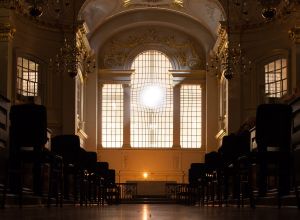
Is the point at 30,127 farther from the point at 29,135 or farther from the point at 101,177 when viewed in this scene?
the point at 101,177

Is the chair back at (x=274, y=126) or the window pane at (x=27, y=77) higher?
the window pane at (x=27, y=77)

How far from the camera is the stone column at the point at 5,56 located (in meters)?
17.3

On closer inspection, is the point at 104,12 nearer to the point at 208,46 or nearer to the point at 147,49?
the point at 147,49

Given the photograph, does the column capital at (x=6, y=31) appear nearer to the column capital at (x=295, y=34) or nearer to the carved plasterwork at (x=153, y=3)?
the carved plasterwork at (x=153, y=3)

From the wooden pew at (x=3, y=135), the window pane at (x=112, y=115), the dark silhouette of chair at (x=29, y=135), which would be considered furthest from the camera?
the window pane at (x=112, y=115)

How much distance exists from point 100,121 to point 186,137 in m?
3.21

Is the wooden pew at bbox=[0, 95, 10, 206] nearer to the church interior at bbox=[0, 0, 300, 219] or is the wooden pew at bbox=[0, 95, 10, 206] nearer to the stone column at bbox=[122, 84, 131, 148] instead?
the church interior at bbox=[0, 0, 300, 219]

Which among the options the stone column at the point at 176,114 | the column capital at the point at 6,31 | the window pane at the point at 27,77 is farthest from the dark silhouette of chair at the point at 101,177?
the stone column at the point at 176,114

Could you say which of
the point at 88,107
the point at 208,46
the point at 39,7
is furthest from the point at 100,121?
the point at 39,7

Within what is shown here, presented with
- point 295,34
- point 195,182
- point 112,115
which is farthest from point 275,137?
point 112,115

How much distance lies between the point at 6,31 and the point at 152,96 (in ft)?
29.5

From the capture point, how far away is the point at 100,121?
2498cm

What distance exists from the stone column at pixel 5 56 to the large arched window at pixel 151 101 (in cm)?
813

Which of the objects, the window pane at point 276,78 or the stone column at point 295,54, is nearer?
the stone column at point 295,54
